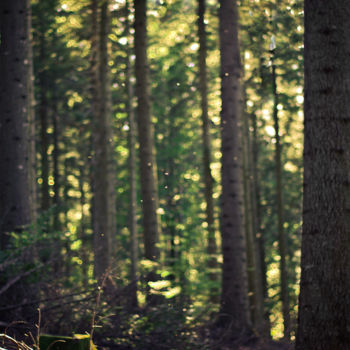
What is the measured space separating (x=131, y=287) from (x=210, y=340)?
2.05m

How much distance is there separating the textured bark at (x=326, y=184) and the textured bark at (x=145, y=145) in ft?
25.5

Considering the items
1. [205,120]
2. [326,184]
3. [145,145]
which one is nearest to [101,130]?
[145,145]

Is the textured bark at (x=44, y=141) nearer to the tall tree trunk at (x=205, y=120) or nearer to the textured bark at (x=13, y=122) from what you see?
the tall tree trunk at (x=205, y=120)

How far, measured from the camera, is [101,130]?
14.7 m

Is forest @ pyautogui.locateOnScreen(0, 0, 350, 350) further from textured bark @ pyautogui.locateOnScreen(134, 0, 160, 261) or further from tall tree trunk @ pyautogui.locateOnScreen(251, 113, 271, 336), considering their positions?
tall tree trunk @ pyautogui.locateOnScreen(251, 113, 271, 336)

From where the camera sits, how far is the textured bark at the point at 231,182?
9945 millimetres

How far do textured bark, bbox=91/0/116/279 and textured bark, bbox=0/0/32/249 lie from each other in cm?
574

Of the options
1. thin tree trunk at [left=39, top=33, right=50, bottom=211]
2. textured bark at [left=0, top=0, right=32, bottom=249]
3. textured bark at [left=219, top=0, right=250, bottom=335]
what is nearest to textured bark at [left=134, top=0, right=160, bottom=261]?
textured bark at [left=219, top=0, right=250, bottom=335]

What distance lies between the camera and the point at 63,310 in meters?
6.80

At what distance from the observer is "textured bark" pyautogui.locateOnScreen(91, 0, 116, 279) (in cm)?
1443

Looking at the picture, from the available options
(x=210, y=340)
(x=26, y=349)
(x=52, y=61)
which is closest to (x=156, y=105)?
(x=52, y=61)

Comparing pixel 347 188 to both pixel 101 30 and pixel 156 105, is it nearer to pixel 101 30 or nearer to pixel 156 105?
pixel 101 30

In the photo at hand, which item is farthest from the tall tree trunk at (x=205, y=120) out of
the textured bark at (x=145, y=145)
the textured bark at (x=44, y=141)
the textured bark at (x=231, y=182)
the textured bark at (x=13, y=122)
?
the textured bark at (x=44, y=141)

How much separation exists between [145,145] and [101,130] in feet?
7.98
